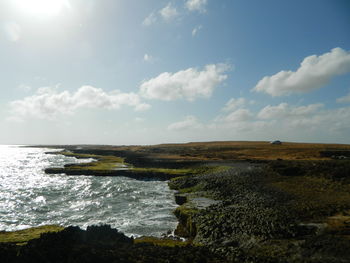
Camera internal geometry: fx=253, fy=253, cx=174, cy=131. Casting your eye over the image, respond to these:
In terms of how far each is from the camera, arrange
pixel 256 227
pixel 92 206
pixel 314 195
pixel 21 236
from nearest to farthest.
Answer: pixel 256 227, pixel 21 236, pixel 314 195, pixel 92 206

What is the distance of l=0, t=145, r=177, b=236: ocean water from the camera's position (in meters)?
29.8

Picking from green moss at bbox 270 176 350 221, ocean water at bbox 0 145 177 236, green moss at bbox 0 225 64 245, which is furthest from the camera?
ocean water at bbox 0 145 177 236

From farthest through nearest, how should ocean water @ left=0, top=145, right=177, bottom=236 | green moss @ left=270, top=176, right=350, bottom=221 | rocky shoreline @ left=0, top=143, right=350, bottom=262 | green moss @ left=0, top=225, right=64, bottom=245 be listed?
ocean water @ left=0, top=145, right=177, bottom=236 → green moss @ left=270, top=176, right=350, bottom=221 → green moss @ left=0, top=225, right=64, bottom=245 → rocky shoreline @ left=0, top=143, right=350, bottom=262

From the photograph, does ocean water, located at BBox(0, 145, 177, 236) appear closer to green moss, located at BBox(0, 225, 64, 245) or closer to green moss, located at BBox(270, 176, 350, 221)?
green moss, located at BBox(0, 225, 64, 245)

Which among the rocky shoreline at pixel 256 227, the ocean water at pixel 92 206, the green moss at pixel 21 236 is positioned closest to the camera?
the rocky shoreline at pixel 256 227

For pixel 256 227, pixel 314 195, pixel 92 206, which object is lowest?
pixel 92 206

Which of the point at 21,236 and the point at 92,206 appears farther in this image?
the point at 92,206

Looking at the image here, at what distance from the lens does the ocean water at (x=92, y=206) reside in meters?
29.8

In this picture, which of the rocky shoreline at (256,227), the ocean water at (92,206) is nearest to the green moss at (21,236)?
the rocky shoreline at (256,227)

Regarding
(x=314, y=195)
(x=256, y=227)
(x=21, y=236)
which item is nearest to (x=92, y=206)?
(x=21, y=236)

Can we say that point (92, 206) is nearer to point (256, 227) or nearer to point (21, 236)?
Result: point (21, 236)

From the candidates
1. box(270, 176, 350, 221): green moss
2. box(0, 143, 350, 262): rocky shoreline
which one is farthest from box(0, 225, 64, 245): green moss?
box(270, 176, 350, 221): green moss

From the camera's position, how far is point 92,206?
3809 cm

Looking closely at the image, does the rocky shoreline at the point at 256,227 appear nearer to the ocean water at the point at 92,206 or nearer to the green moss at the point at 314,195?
the green moss at the point at 314,195
